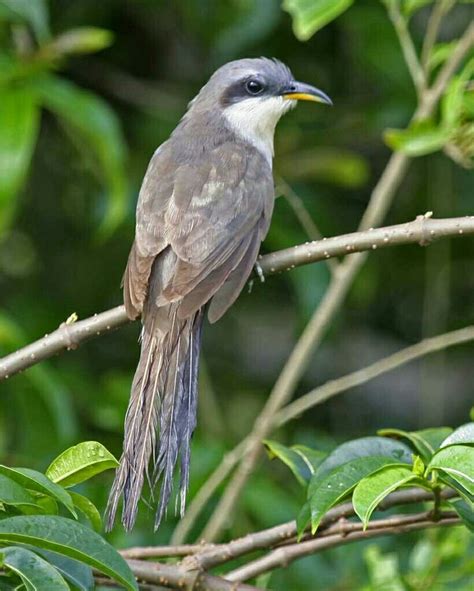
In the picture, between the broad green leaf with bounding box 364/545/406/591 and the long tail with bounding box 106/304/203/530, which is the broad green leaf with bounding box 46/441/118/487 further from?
the broad green leaf with bounding box 364/545/406/591

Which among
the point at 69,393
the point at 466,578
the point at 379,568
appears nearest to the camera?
the point at 379,568

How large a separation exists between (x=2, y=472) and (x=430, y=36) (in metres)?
2.86

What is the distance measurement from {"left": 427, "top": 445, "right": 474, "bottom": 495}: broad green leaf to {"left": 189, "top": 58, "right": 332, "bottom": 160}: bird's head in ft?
8.15

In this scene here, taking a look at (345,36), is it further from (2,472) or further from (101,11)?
(2,472)

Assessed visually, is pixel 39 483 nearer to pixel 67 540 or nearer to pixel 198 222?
pixel 67 540

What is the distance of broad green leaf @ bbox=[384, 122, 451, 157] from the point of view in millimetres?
3684

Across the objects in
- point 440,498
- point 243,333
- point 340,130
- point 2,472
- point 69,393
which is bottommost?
point 440,498

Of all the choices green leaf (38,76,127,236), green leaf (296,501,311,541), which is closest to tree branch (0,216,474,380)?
green leaf (296,501,311,541)

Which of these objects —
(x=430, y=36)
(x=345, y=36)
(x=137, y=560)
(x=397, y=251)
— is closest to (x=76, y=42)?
(x=430, y=36)

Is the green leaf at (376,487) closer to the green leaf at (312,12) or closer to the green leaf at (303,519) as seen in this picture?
the green leaf at (303,519)

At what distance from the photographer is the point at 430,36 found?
434 centimetres

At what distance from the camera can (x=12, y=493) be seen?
6.77 ft

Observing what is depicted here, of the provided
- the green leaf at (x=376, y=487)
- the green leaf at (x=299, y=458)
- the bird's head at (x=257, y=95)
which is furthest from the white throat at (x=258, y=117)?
the green leaf at (x=376, y=487)

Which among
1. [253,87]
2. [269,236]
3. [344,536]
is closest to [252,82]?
[253,87]
